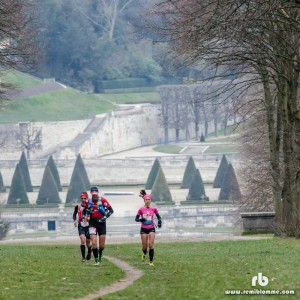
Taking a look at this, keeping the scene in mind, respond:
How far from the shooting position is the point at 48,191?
3219 inches

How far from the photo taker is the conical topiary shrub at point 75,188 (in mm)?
80938

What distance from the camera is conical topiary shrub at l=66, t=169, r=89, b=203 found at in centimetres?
8094

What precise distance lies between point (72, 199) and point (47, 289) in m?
58.8

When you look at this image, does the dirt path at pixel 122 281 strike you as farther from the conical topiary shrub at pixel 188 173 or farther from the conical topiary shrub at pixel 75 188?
the conical topiary shrub at pixel 188 173

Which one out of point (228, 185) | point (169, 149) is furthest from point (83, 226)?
point (169, 149)

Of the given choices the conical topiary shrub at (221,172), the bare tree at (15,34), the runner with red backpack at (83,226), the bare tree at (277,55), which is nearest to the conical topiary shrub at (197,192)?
the conical topiary shrub at (221,172)

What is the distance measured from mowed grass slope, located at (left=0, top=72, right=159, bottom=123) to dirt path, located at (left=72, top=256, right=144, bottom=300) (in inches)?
3445

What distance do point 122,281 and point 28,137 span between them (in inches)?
3492

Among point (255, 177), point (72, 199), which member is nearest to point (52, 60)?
point (72, 199)

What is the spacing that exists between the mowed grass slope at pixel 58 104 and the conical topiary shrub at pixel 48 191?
107 ft

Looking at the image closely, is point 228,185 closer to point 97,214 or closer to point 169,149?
point 169,149

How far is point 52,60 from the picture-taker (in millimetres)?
138250

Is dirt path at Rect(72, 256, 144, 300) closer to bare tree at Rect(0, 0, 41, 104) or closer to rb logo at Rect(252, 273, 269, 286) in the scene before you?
rb logo at Rect(252, 273, 269, 286)

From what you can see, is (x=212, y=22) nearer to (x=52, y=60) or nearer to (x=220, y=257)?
(x=220, y=257)
